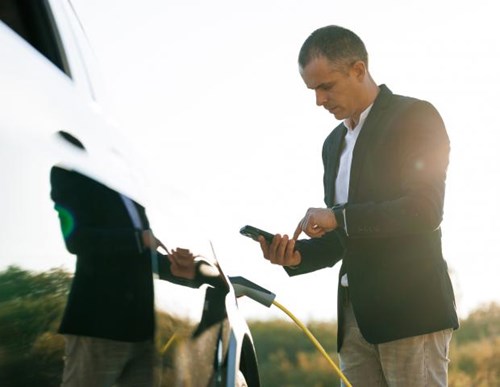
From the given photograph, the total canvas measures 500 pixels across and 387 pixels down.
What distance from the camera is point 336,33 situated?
3.40 meters

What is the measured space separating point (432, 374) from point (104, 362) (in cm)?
173

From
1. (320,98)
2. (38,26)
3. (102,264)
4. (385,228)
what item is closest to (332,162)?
(320,98)

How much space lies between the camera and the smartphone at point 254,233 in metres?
3.27

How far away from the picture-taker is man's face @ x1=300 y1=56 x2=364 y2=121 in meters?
3.29

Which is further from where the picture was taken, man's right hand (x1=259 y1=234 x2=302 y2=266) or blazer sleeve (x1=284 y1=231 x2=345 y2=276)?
blazer sleeve (x1=284 y1=231 x2=345 y2=276)

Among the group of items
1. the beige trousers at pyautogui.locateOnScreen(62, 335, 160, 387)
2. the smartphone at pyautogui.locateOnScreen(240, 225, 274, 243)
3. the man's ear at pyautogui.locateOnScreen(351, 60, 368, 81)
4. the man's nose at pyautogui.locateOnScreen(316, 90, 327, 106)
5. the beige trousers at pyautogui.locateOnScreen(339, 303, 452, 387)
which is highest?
the man's ear at pyautogui.locateOnScreen(351, 60, 368, 81)

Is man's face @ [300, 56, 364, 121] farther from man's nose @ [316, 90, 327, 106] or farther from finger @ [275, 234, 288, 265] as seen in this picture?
finger @ [275, 234, 288, 265]

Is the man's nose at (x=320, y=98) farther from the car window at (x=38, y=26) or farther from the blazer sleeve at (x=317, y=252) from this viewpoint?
the car window at (x=38, y=26)

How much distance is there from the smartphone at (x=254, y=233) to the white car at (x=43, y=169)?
994 millimetres

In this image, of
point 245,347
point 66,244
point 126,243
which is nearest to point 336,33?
point 245,347

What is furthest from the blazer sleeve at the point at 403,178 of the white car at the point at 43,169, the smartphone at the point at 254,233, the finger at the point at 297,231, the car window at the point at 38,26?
the car window at the point at 38,26

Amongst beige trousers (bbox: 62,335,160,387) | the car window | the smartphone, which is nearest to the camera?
beige trousers (bbox: 62,335,160,387)

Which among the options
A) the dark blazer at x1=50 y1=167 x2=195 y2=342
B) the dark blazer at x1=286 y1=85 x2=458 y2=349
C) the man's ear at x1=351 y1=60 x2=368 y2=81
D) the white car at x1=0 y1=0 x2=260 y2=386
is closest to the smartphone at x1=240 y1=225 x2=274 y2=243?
the dark blazer at x1=286 y1=85 x2=458 y2=349

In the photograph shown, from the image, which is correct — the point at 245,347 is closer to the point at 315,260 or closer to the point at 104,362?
the point at 315,260
